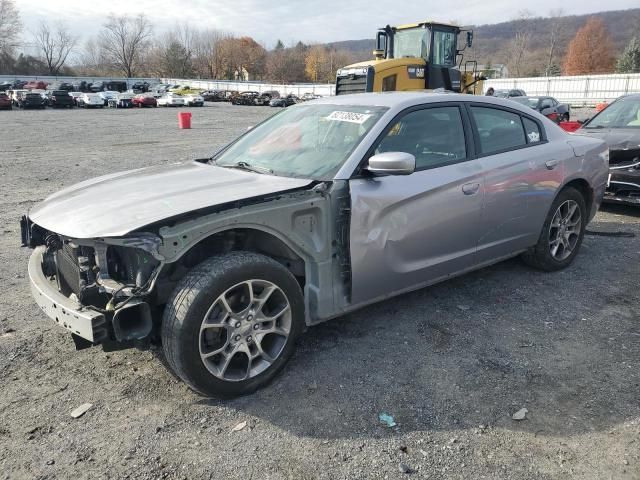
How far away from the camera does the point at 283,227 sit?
3.10 meters

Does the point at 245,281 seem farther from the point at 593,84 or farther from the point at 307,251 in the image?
the point at 593,84

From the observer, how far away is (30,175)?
10.9 metres

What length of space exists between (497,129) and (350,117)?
137 centimetres

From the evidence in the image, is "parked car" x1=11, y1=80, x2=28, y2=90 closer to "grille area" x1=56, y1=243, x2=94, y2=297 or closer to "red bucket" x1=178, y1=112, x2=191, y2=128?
"red bucket" x1=178, y1=112, x2=191, y2=128

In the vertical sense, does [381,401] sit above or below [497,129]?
below

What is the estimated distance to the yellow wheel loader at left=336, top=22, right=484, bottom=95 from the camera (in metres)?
12.3

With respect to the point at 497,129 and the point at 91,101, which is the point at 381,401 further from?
the point at 91,101

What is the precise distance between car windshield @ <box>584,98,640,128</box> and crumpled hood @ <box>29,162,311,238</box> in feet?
21.0

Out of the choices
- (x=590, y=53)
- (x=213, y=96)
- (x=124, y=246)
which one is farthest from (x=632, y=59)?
(x=124, y=246)

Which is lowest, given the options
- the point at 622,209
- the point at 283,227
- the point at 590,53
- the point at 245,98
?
the point at 622,209

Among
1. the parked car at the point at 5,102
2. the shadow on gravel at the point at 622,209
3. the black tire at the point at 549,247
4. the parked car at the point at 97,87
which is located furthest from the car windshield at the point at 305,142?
the parked car at the point at 97,87

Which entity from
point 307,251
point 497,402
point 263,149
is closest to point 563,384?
point 497,402

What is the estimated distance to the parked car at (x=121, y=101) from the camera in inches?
1863

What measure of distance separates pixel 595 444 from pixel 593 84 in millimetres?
→ 49778
